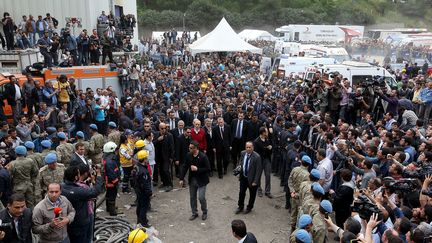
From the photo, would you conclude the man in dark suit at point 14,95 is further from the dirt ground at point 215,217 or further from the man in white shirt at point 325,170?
the man in white shirt at point 325,170

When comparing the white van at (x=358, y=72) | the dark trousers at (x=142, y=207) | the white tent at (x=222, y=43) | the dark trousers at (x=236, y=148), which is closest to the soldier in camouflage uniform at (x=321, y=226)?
the dark trousers at (x=142, y=207)

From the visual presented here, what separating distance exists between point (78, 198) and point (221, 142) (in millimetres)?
5736

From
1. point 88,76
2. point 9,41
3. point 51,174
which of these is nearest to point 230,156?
point 51,174

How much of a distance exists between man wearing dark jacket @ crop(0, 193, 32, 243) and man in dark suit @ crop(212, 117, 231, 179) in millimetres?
6425

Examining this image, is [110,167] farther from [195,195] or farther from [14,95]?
[14,95]

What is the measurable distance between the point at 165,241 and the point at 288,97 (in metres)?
8.20

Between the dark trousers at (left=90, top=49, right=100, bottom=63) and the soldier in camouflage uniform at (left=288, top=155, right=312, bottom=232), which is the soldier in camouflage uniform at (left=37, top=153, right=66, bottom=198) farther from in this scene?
the dark trousers at (left=90, top=49, right=100, bottom=63)

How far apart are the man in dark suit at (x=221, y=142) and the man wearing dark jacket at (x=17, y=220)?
21.1 feet

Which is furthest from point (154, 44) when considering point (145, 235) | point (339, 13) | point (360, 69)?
point (339, 13)

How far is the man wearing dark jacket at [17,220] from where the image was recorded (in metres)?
4.80

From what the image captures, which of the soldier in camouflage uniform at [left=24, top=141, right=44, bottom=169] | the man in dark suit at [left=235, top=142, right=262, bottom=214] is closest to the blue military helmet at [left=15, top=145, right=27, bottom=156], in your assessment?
the soldier in camouflage uniform at [left=24, top=141, right=44, bottom=169]

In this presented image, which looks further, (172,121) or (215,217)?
(172,121)

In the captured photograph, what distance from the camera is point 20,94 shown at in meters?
12.1

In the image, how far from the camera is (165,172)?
1030cm
